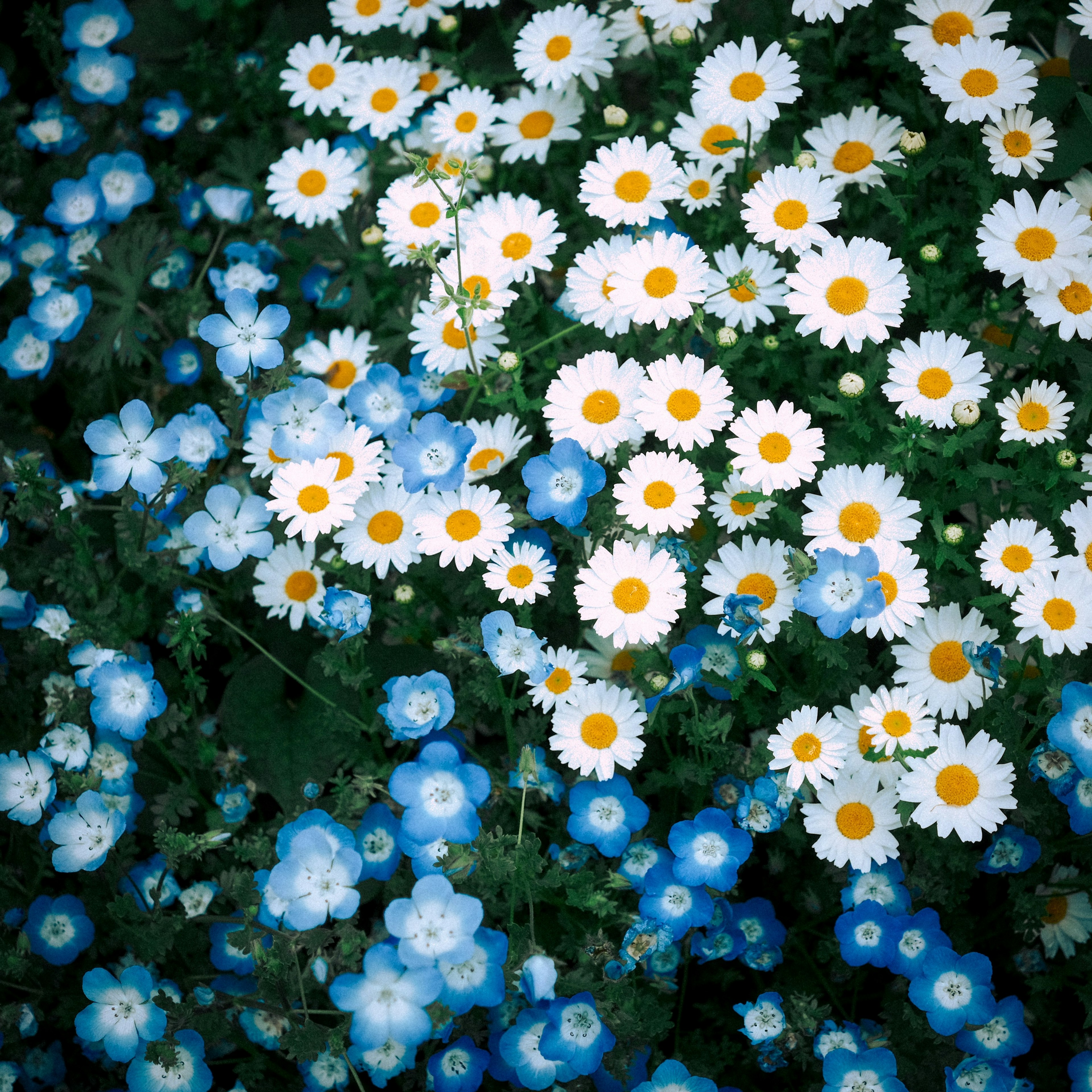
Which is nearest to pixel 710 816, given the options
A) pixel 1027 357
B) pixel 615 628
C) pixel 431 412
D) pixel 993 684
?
pixel 615 628

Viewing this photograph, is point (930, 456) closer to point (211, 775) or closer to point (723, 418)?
point (723, 418)

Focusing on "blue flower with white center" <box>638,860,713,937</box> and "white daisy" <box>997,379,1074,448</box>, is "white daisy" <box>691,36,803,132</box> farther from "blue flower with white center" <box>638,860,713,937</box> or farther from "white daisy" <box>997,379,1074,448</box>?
"blue flower with white center" <box>638,860,713,937</box>

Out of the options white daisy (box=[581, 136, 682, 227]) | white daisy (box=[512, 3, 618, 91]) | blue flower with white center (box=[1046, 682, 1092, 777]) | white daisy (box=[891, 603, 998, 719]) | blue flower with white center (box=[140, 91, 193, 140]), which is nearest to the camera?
blue flower with white center (box=[1046, 682, 1092, 777])

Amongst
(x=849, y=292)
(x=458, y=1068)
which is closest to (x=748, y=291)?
(x=849, y=292)

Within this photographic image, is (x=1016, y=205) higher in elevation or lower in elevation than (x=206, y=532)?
higher

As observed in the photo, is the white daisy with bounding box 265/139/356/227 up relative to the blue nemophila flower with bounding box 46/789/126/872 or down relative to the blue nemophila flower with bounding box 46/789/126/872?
up

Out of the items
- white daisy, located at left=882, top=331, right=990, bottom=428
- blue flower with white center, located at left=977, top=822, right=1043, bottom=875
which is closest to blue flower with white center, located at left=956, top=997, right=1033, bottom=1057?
blue flower with white center, located at left=977, top=822, right=1043, bottom=875

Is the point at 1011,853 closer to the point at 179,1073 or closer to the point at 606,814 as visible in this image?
the point at 606,814
